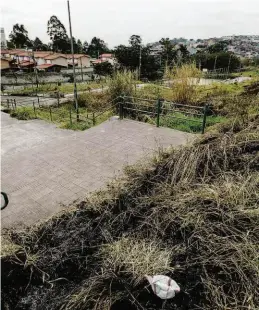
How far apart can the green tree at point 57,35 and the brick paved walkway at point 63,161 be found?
5791cm

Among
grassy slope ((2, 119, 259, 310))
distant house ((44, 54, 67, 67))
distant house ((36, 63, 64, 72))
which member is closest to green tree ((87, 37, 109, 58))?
distant house ((44, 54, 67, 67))

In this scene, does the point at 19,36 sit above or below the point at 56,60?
above

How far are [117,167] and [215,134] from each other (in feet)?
7.36

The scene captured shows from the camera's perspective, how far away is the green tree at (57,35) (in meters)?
57.2

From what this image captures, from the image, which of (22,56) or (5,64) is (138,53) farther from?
(22,56)

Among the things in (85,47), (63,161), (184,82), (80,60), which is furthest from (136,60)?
(85,47)

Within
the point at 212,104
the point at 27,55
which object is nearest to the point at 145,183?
the point at 212,104

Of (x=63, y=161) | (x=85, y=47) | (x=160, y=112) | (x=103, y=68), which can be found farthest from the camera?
(x=85, y=47)

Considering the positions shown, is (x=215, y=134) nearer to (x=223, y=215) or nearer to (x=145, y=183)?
(x=145, y=183)

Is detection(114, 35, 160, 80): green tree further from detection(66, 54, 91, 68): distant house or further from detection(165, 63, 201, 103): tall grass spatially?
detection(165, 63, 201, 103): tall grass

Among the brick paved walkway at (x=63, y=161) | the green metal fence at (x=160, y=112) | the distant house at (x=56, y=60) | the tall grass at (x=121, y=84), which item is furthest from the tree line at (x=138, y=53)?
the brick paved walkway at (x=63, y=161)

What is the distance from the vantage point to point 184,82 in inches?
400

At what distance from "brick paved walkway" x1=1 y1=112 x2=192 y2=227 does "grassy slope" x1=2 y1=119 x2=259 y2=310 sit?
475 millimetres

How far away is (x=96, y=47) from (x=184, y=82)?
73277 millimetres
